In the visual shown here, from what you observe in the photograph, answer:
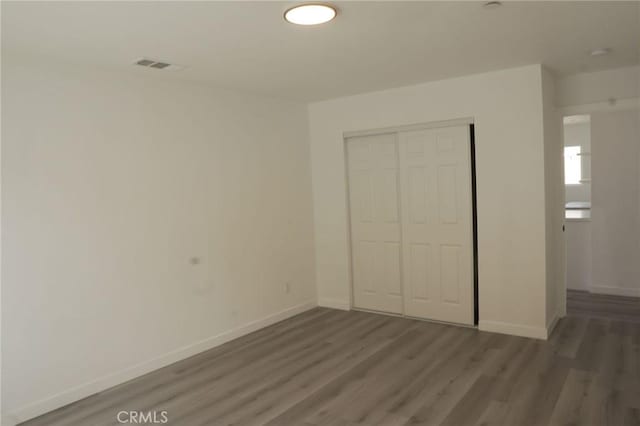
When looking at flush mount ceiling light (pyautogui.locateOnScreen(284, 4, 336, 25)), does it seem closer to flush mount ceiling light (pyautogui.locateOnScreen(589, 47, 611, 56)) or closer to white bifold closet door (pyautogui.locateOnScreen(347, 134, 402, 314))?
flush mount ceiling light (pyautogui.locateOnScreen(589, 47, 611, 56))

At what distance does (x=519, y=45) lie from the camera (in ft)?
11.4

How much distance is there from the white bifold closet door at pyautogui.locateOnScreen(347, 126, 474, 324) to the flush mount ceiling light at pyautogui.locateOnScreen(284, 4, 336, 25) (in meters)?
2.40

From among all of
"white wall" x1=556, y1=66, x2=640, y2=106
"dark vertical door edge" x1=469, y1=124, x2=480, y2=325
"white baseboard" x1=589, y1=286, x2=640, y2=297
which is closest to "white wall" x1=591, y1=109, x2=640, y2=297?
"white baseboard" x1=589, y1=286, x2=640, y2=297

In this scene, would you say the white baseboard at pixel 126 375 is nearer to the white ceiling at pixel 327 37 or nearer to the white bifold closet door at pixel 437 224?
the white bifold closet door at pixel 437 224

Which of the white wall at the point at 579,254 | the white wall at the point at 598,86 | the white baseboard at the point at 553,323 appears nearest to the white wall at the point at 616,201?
the white wall at the point at 579,254

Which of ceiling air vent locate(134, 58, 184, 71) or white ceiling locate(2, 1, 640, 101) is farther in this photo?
ceiling air vent locate(134, 58, 184, 71)

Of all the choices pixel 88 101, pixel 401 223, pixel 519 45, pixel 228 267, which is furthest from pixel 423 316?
pixel 88 101

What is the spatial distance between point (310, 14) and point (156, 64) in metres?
1.58

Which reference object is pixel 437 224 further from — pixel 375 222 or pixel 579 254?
pixel 579 254

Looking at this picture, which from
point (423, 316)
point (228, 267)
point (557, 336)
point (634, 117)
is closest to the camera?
point (557, 336)

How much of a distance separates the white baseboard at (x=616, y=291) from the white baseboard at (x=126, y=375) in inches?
154

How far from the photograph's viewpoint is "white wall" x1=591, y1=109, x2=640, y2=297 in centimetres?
531

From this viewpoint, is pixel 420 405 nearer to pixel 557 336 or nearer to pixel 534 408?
pixel 534 408

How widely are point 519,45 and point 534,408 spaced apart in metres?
2.64
